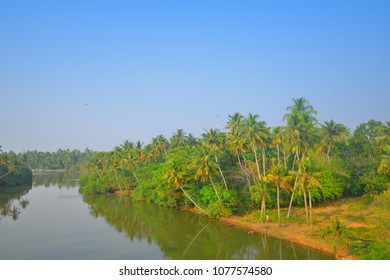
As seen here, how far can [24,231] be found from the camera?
4000 centimetres

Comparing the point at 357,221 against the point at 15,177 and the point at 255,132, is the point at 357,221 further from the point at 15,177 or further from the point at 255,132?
the point at 15,177

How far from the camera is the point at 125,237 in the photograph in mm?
38219

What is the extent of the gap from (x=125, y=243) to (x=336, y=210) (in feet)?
97.7

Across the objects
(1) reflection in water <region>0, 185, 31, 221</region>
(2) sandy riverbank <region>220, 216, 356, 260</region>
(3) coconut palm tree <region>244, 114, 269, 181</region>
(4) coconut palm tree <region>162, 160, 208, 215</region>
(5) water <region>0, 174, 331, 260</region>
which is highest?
(3) coconut palm tree <region>244, 114, 269, 181</region>

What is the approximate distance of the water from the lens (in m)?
30.4

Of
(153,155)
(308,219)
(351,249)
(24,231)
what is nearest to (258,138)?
(308,219)

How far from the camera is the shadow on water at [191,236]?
98.5 ft

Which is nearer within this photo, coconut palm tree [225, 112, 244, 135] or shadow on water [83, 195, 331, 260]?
shadow on water [83, 195, 331, 260]

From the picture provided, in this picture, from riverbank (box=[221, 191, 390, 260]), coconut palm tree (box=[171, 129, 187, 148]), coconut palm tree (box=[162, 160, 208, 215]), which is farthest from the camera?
coconut palm tree (box=[171, 129, 187, 148])

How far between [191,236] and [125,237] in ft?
27.2

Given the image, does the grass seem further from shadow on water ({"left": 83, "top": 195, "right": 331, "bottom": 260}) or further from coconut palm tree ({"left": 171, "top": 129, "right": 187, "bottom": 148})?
coconut palm tree ({"left": 171, "top": 129, "right": 187, "bottom": 148})

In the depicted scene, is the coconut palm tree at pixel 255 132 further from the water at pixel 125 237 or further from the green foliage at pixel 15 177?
the green foliage at pixel 15 177

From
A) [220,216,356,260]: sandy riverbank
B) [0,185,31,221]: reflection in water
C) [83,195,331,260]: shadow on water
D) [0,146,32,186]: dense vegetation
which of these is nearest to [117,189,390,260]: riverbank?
[220,216,356,260]: sandy riverbank

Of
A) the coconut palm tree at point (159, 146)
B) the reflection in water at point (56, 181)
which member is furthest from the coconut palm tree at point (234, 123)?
the reflection in water at point (56, 181)
